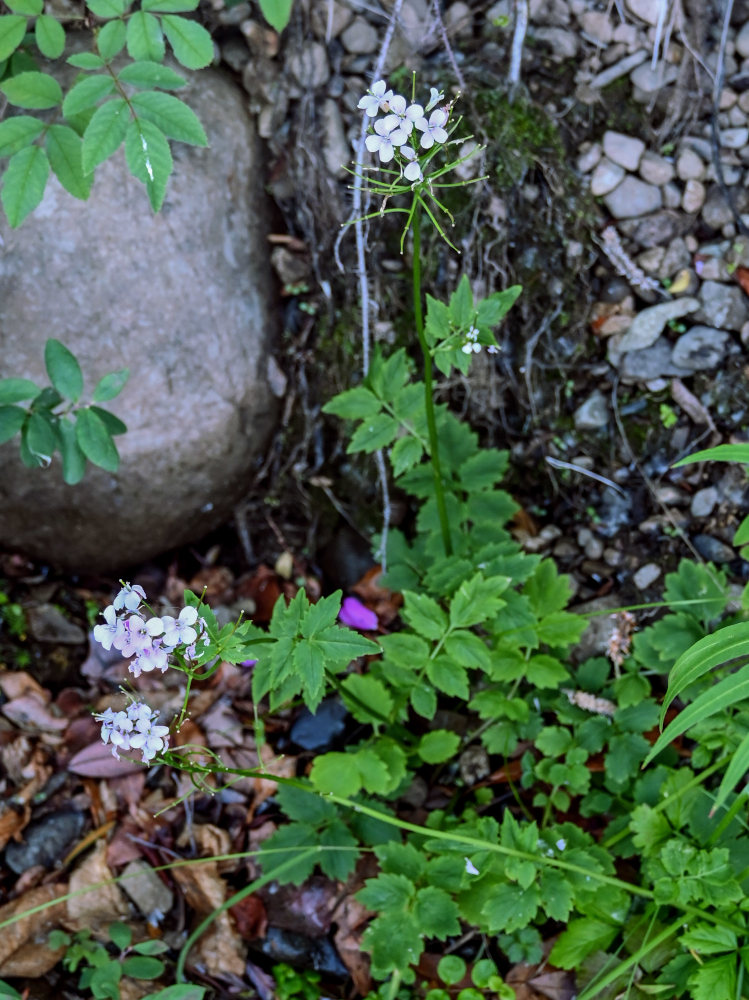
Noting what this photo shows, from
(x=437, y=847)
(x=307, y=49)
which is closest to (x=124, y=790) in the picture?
(x=437, y=847)

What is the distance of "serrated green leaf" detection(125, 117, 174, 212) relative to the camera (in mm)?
2031

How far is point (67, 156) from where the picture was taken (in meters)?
2.24

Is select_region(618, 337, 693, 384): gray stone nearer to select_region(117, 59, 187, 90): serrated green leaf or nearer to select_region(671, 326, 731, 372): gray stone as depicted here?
select_region(671, 326, 731, 372): gray stone

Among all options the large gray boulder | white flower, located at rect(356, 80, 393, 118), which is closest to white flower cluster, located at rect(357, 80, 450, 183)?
white flower, located at rect(356, 80, 393, 118)

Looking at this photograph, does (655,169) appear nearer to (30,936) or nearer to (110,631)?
(110,631)

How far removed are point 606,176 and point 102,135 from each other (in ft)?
5.31

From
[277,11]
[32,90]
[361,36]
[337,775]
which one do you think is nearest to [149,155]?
[32,90]

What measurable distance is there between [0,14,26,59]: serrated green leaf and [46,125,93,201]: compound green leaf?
0.26 metres

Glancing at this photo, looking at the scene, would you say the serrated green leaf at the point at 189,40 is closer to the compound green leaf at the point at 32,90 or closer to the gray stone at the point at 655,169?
the compound green leaf at the point at 32,90

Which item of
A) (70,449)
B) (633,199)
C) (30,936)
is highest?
(633,199)

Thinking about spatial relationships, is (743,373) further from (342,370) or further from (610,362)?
(342,370)

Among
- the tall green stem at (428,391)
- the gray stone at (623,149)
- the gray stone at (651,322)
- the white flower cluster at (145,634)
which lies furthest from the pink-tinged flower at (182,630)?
the gray stone at (623,149)

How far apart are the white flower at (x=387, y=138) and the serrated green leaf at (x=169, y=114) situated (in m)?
0.55

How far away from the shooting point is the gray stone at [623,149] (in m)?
2.85
